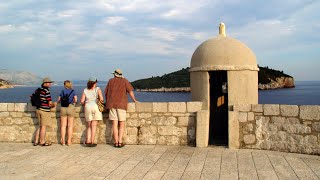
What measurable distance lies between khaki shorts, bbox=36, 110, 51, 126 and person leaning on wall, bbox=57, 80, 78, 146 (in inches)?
13.7

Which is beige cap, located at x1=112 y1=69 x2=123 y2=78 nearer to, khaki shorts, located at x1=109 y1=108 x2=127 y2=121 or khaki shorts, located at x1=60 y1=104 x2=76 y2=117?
khaki shorts, located at x1=109 y1=108 x2=127 y2=121

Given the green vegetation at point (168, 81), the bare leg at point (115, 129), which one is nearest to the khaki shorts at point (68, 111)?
the bare leg at point (115, 129)

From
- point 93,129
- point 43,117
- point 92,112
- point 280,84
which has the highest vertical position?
point 280,84

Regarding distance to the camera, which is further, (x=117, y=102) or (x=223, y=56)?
(x=223, y=56)

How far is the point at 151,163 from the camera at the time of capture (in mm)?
5855

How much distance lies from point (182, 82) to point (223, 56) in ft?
386

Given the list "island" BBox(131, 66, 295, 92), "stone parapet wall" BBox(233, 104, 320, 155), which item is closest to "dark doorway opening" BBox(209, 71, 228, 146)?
"stone parapet wall" BBox(233, 104, 320, 155)

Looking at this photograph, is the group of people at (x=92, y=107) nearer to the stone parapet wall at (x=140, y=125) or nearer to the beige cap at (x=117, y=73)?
the beige cap at (x=117, y=73)

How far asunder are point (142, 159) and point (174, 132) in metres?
1.46

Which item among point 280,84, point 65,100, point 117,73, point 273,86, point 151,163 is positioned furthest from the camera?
point 280,84

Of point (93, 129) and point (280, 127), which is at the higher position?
point (280, 127)

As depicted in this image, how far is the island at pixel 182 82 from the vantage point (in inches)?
4806

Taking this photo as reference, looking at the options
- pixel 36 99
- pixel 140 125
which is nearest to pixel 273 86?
pixel 140 125

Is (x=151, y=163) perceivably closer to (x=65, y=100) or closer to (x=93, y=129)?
(x=93, y=129)
